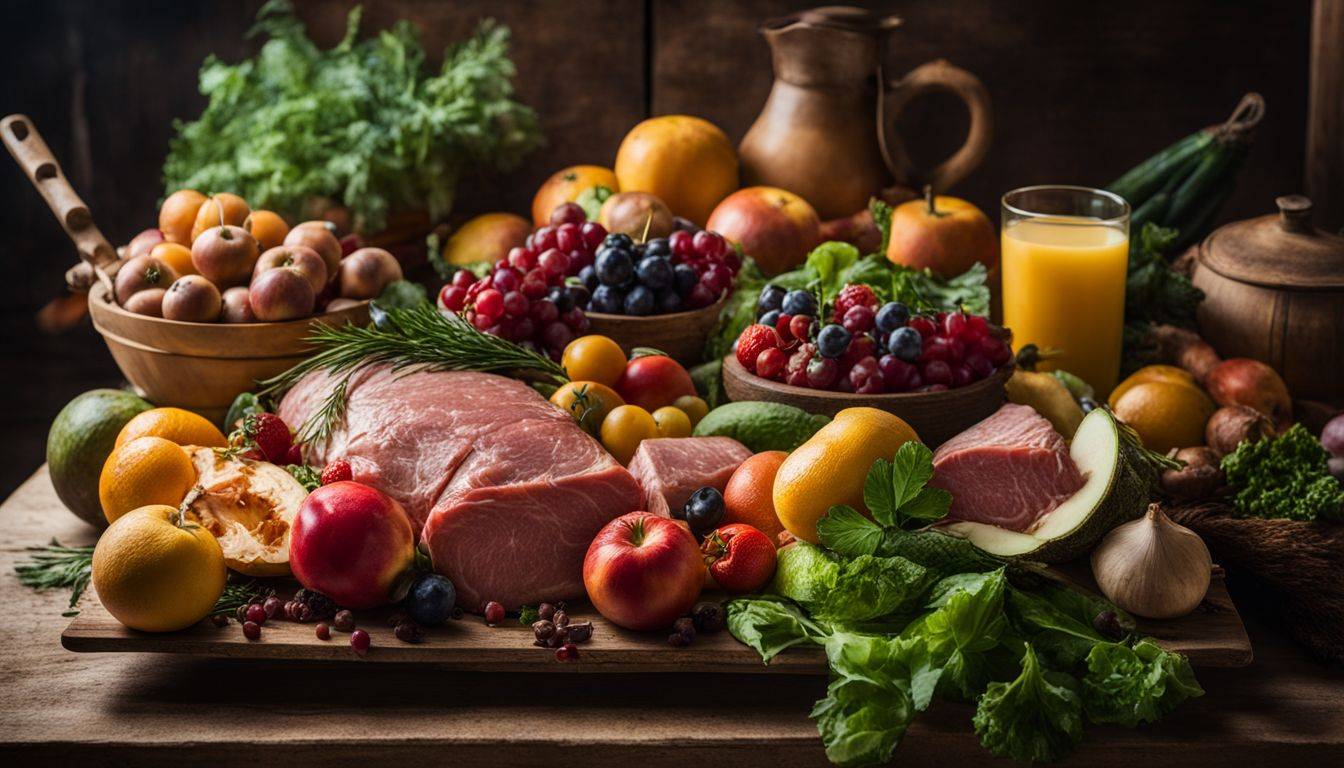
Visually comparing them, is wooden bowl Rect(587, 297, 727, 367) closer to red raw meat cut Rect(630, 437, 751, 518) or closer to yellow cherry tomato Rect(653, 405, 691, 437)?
yellow cherry tomato Rect(653, 405, 691, 437)

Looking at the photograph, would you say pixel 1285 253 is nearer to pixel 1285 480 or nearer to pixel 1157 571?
pixel 1285 480

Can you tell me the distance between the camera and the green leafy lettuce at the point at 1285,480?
1777mm

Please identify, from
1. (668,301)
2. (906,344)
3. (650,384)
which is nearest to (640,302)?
(668,301)

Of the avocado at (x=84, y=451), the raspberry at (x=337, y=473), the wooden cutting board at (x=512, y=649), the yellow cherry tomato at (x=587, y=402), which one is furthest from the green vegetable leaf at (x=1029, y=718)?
the avocado at (x=84, y=451)

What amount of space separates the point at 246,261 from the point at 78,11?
1.21 m

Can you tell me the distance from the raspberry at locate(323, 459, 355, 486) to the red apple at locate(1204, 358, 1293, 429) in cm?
150

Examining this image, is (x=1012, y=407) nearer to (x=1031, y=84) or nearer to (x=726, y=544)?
(x=726, y=544)

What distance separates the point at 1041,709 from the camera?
55.2 inches

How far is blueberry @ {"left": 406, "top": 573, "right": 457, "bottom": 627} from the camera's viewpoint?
155 centimetres

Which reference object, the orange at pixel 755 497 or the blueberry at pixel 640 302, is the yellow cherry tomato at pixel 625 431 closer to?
the orange at pixel 755 497

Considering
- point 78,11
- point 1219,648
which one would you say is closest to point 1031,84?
point 1219,648

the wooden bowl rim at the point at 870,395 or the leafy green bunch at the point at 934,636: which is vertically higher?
the wooden bowl rim at the point at 870,395

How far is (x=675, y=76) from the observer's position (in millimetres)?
3021

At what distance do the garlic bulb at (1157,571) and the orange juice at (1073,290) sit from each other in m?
0.79
